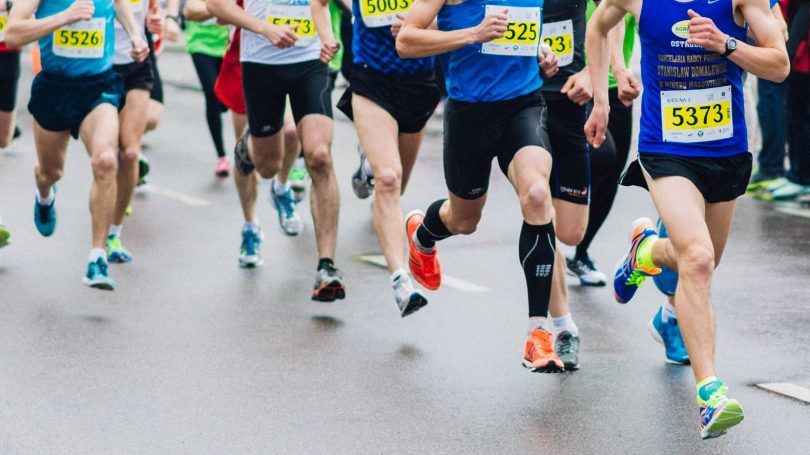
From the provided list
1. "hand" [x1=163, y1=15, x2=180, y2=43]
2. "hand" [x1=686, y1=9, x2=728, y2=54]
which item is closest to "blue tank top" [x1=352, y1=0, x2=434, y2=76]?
"hand" [x1=686, y1=9, x2=728, y2=54]

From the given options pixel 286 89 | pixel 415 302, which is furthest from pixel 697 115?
pixel 286 89

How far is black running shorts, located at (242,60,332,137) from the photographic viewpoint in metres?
8.75

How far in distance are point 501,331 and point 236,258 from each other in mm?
2628

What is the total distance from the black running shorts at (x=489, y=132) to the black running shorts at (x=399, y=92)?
96cm

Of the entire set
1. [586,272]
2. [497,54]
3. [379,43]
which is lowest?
[586,272]

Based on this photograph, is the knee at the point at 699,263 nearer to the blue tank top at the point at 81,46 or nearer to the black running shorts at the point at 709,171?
the black running shorts at the point at 709,171

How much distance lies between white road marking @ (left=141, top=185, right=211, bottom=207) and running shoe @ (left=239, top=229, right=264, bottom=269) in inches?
93.4

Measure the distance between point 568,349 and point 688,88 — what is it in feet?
4.58

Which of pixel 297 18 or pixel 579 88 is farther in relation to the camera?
pixel 297 18

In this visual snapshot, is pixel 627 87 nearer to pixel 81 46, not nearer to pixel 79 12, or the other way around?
pixel 79 12

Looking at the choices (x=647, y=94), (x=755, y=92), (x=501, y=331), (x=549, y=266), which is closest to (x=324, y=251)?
(x=501, y=331)

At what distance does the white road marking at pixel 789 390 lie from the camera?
6507 millimetres

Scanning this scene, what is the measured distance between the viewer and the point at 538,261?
675 cm

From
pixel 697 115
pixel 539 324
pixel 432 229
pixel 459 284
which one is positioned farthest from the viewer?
pixel 459 284
